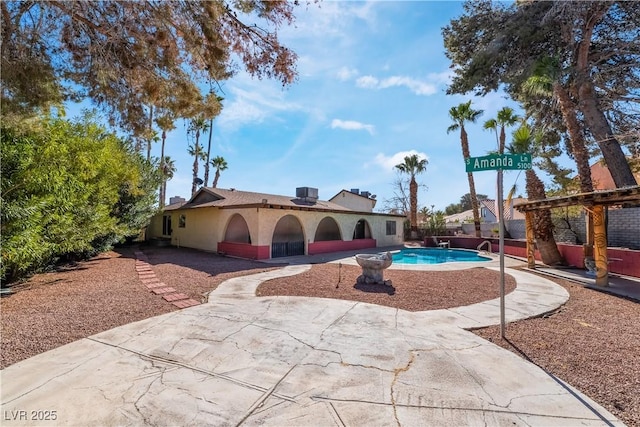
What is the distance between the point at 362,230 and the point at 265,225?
1126 cm

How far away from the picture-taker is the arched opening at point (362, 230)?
75.0 ft

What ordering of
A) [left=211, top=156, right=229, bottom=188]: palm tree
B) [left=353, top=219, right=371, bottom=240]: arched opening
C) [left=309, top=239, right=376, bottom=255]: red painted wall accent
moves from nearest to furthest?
[left=309, top=239, right=376, bottom=255]: red painted wall accent → [left=353, top=219, right=371, bottom=240]: arched opening → [left=211, top=156, right=229, bottom=188]: palm tree

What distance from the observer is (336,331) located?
4.87 metres

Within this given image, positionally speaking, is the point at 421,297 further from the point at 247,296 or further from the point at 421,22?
the point at 421,22

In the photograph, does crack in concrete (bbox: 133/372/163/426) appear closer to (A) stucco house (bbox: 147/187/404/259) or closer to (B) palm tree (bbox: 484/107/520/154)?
(A) stucco house (bbox: 147/187/404/259)

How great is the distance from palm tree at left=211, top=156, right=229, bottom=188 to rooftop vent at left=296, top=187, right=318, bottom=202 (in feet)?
59.9

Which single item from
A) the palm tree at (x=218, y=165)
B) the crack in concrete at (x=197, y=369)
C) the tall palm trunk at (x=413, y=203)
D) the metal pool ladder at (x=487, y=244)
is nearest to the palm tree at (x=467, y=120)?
the metal pool ladder at (x=487, y=244)

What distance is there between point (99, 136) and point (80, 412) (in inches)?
442

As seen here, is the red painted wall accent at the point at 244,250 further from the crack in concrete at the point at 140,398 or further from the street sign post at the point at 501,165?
the street sign post at the point at 501,165

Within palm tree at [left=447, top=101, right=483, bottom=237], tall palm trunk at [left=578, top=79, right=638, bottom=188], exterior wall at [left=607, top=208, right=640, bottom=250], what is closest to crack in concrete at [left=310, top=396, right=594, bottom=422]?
tall palm trunk at [left=578, top=79, right=638, bottom=188]

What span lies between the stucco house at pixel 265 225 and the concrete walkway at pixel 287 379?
9207 millimetres

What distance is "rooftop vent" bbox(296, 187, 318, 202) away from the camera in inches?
819

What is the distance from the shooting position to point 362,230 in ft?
77.6

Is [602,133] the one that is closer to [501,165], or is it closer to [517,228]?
[501,165]
